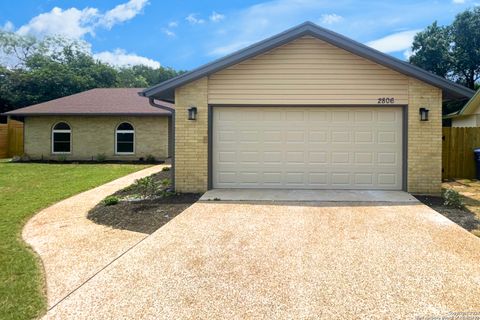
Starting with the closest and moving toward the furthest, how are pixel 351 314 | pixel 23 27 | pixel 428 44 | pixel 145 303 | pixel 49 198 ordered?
pixel 351 314, pixel 145 303, pixel 49 198, pixel 428 44, pixel 23 27

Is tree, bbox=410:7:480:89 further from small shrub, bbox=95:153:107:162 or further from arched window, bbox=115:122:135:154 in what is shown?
small shrub, bbox=95:153:107:162

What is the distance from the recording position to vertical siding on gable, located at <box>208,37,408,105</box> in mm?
8922

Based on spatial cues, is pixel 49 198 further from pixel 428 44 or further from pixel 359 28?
pixel 428 44

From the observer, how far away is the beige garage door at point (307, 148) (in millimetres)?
9125

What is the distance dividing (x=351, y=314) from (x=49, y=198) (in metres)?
8.17

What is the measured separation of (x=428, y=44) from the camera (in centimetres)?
3066

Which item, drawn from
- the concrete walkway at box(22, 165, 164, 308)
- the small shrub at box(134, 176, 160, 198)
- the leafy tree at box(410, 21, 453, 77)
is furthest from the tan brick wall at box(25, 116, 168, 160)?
the leafy tree at box(410, 21, 453, 77)

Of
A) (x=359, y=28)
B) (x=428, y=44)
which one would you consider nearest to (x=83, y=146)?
(x=359, y=28)

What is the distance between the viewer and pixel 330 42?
8.72 metres

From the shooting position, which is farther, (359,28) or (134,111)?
(134,111)

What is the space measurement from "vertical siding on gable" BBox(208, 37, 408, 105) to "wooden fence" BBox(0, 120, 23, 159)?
19.1 meters

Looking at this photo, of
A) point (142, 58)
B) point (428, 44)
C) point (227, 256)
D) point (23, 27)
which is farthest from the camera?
point (142, 58)

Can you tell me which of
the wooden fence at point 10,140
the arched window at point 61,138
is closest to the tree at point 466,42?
the arched window at point 61,138

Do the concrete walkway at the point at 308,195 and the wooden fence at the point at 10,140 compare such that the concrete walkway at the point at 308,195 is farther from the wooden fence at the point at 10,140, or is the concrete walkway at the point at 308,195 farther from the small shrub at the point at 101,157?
the wooden fence at the point at 10,140
